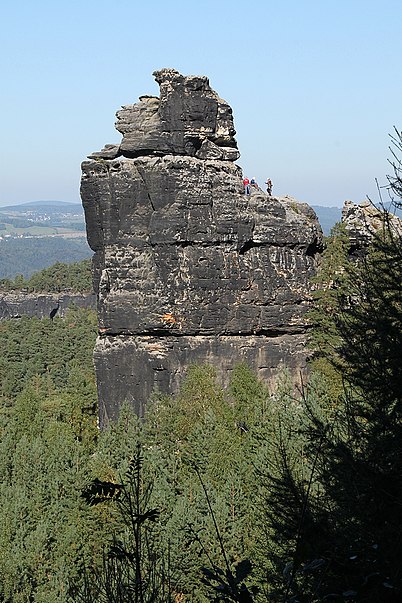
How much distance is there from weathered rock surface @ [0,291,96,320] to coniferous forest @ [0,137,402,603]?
112 ft

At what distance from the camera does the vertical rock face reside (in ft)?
127

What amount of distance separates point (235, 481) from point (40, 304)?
69.8 m

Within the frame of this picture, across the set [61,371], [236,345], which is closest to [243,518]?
[236,345]

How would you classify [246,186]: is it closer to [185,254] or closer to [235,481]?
[185,254]

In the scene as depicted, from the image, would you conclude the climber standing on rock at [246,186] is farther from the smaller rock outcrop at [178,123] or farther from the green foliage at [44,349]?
the green foliage at [44,349]

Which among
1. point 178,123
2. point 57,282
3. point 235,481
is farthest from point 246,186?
point 57,282

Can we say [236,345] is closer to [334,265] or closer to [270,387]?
[270,387]

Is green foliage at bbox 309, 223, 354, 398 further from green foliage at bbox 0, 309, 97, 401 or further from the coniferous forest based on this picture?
green foliage at bbox 0, 309, 97, 401

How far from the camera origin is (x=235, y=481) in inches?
1063

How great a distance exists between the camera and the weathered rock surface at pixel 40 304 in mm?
94000

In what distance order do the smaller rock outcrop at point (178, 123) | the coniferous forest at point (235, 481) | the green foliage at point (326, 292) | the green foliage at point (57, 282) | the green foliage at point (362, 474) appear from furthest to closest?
the green foliage at point (57, 282) → the smaller rock outcrop at point (178, 123) → the green foliage at point (326, 292) → the green foliage at point (362, 474) → the coniferous forest at point (235, 481)

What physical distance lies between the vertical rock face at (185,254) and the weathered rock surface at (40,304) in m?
54.5

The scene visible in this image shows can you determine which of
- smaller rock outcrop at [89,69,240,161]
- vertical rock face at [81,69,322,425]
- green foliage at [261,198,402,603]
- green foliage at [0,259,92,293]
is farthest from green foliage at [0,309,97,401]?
green foliage at [261,198,402,603]

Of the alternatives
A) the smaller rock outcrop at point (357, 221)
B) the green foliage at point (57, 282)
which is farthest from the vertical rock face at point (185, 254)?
the green foliage at point (57, 282)
